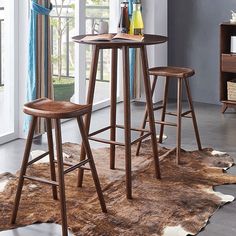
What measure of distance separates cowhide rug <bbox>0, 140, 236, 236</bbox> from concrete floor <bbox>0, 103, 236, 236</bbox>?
0.07 m

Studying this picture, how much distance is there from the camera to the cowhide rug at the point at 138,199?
3213 millimetres

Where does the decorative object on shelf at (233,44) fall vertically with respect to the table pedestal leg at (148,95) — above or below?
above

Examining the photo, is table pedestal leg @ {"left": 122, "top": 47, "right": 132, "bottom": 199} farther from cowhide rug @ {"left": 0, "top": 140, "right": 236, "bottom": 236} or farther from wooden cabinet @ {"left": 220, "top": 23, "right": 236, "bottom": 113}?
wooden cabinet @ {"left": 220, "top": 23, "right": 236, "bottom": 113}

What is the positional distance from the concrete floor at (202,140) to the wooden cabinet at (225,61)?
0.46 ft

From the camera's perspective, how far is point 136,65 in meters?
6.36

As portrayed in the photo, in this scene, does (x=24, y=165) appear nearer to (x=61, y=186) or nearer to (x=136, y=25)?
(x=61, y=186)

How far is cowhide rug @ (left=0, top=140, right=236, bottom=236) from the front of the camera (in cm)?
321

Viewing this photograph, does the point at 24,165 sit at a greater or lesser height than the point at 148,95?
lesser

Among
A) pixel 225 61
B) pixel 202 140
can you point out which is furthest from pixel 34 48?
pixel 225 61

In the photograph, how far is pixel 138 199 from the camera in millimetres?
3611

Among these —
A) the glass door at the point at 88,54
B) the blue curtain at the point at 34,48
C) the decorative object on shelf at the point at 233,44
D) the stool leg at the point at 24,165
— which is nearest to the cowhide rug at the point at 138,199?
the stool leg at the point at 24,165

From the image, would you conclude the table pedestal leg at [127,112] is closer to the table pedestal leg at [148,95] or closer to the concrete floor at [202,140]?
the table pedestal leg at [148,95]

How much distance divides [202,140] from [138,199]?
155 cm

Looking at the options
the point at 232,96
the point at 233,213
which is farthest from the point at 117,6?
the point at 233,213
